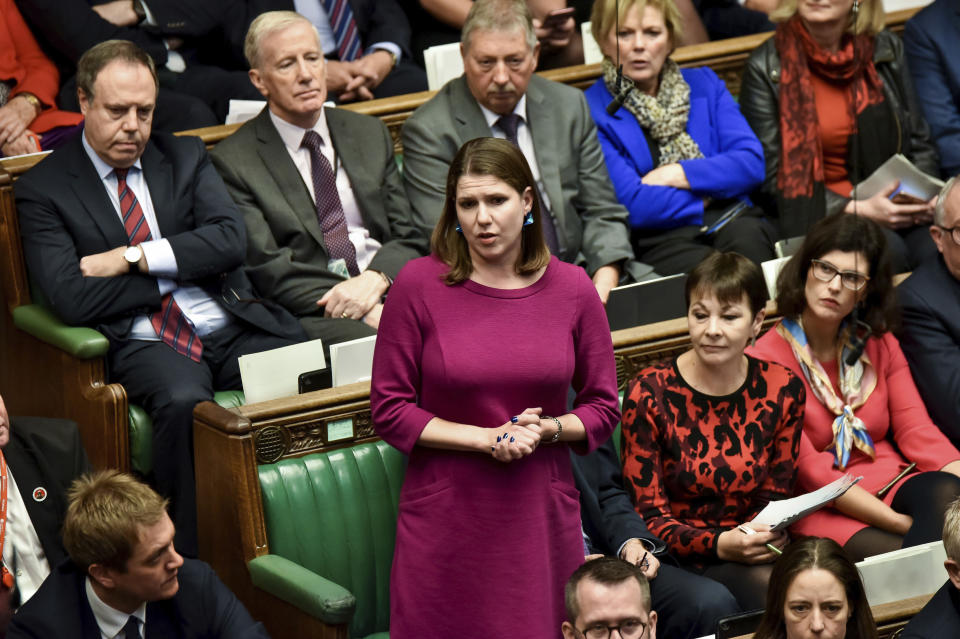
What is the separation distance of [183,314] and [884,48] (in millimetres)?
2007

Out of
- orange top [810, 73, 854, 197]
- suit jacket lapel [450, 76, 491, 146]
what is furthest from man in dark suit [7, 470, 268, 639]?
orange top [810, 73, 854, 197]

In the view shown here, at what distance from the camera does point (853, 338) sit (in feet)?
9.74

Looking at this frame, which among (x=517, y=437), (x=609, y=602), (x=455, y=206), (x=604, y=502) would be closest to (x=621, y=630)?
(x=609, y=602)

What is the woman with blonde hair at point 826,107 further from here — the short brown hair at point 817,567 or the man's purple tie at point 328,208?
the short brown hair at point 817,567

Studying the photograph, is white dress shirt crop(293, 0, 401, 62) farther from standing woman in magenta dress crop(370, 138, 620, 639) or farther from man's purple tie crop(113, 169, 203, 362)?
standing woman in magenta dress crop(370, 138, 620, 639)

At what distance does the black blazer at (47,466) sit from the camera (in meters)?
2.53

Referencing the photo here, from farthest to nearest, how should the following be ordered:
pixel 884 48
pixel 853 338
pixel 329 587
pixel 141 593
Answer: pixel 884 48 < pixel 853 338 < pixel 329 587 < pixel 141 593

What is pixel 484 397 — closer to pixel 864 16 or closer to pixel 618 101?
pixel 618 101

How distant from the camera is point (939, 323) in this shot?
121 inches

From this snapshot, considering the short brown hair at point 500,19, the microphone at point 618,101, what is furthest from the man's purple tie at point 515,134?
the microphone at point 618,101

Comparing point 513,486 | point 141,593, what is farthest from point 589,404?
point 141,593

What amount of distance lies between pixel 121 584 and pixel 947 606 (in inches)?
49.8

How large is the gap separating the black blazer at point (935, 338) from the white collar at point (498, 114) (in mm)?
966

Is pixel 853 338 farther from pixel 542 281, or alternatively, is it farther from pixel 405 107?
pixel 405 107
